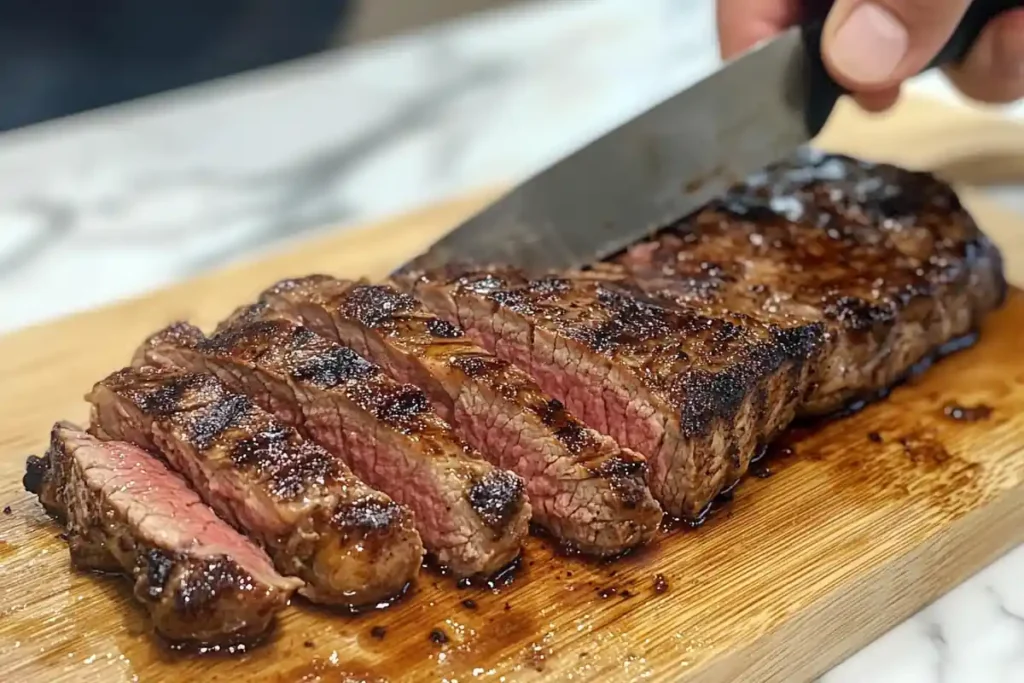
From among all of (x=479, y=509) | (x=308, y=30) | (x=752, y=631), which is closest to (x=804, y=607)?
(x=752, y=631)

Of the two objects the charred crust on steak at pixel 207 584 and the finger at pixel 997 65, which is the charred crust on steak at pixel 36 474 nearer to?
the charred crust on steak at pixel 207 584

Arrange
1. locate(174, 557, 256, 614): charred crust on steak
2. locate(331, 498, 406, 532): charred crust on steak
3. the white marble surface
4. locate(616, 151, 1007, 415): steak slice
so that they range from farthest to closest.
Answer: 1. the white marble surface
2. locate(616, 151, 1007, 415): steak slice
3. locate(331, 498, 406, 532): charred crust on steak
4. locate(174, 557, 256, 614): charred crust on steak

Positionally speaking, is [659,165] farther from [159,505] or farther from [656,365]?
[159,505]

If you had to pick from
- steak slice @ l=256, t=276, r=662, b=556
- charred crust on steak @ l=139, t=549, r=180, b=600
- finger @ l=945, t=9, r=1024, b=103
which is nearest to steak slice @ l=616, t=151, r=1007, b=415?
finger @ l=945, t=9, r=1024, b=103

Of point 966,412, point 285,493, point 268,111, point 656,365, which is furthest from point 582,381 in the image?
point 268,111

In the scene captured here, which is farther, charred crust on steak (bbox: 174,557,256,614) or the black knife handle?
the black knife handle

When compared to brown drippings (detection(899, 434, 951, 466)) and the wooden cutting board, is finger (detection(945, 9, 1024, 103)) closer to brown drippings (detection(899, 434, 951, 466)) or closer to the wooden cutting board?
the wooden cutting board
